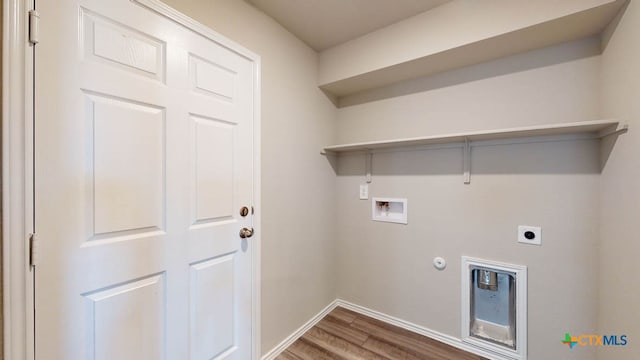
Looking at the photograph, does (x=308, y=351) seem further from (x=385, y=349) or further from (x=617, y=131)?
(x=617, y=131)

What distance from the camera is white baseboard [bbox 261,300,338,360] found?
5.69 feet

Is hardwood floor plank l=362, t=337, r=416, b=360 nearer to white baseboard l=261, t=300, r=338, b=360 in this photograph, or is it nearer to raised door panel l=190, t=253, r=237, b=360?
white baseboard l=261, t=300, r=338, b=360

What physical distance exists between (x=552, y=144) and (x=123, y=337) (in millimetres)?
2600

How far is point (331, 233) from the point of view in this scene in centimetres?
241

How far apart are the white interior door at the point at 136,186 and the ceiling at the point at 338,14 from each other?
510 mm

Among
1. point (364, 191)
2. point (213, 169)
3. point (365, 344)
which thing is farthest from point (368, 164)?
point (365, 344)

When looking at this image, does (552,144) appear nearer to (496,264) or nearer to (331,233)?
(496,264)

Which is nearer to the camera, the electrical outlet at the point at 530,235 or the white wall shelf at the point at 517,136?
the white wall shelf at the point at 517,136

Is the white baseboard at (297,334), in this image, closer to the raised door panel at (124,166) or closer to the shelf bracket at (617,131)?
the raised door panel at (124,166)

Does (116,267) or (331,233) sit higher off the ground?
(116,267)

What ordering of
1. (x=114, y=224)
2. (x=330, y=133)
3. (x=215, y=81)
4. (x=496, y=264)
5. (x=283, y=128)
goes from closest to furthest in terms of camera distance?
(x=114, y=224) < (x=215, y=81) < (x=496, y=264) < (x=283, y=128) < (x=330, y=133)

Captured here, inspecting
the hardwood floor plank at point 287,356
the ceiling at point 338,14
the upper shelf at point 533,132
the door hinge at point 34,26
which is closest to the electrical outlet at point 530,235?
the upper shelf at point 533,132

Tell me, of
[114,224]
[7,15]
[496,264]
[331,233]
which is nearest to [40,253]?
[114,224]

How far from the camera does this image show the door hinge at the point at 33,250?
2.67ft
